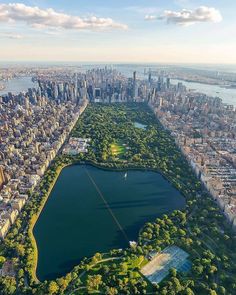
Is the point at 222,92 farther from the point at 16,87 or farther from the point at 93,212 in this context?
the point at 93,212

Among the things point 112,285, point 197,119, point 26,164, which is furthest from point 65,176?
point 197,119

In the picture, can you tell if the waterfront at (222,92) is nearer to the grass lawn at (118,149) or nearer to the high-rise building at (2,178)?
the grass lawn at (118,149)

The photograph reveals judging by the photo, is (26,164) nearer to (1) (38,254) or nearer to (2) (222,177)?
(1) (38,254)

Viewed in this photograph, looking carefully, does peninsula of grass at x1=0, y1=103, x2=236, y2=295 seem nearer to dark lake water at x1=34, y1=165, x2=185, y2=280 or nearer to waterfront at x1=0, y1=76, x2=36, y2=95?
dark lake water at x1=34, y1=165, x2=185, y2=280

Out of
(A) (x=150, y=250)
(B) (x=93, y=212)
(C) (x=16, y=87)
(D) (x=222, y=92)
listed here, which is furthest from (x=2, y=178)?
(D) (x=222, y=92)

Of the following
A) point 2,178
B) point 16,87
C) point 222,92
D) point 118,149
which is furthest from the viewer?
point 16,87

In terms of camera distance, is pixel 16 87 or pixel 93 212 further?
pixel 16 87
